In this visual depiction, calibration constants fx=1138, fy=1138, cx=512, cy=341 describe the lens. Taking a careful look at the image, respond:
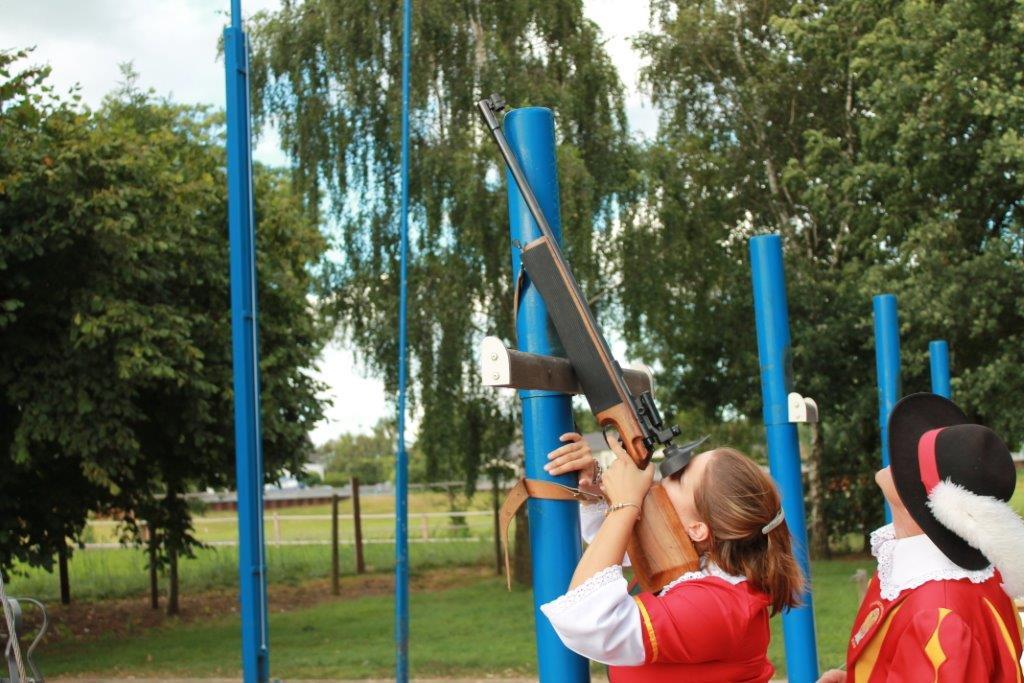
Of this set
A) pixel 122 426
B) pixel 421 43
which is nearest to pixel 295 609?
pixel 122 426

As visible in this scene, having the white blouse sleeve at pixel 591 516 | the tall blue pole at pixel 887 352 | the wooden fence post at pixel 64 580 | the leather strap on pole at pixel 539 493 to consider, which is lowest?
the wooden fence post at pixel 64 580

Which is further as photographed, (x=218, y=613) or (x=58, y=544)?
(x=218, y=613)

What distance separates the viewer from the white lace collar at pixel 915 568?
2.70 meters

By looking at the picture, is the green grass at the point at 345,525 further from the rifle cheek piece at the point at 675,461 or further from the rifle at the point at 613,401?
the rifle cheek piece at the point at 675,461

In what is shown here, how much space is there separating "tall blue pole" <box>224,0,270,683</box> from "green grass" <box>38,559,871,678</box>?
15.4 ft

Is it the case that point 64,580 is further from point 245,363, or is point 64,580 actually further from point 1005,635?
point 1005,635

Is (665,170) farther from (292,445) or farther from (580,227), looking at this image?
(292,445)

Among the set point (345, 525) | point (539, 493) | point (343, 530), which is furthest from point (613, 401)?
point (345, 525)

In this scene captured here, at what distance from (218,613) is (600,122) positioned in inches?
372

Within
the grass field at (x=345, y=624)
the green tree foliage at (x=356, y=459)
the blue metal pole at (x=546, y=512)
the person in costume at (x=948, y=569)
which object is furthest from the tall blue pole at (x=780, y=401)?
the green tree foliage at (x=356, y=459)

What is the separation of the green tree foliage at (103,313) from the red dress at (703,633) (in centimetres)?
905

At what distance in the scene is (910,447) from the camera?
2865 mm

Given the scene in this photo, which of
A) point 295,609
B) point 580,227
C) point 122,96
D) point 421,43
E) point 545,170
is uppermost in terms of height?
point 122,96

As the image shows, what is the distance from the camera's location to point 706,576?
2.33 meters
